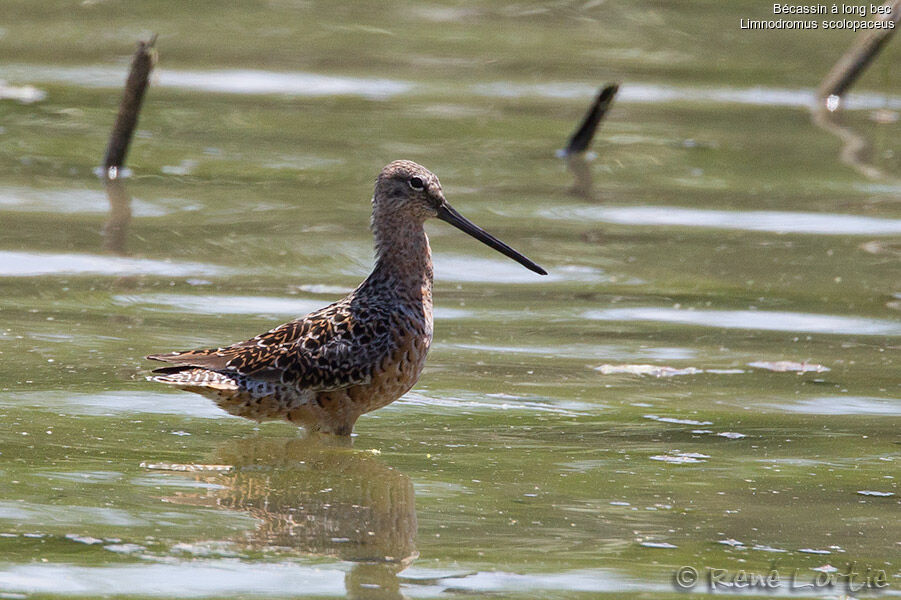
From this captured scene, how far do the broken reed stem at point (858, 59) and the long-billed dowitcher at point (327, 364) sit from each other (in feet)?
24.1

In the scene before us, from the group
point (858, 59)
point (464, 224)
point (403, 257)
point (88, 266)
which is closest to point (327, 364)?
point (403, 257)

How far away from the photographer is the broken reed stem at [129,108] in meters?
10.4

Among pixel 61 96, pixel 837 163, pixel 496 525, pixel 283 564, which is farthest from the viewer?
pixel 61 96

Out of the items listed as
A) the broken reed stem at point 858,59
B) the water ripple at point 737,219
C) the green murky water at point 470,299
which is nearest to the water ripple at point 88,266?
the green murky water at point 470,299

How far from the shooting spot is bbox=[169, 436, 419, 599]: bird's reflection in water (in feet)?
16.1

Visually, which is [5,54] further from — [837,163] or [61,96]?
[837,163]

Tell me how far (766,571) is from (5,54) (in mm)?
11181

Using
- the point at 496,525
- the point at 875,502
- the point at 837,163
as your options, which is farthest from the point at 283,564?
the point at 837,163

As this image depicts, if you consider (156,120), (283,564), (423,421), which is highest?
(156,120)

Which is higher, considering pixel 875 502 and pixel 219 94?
pixel 219 94

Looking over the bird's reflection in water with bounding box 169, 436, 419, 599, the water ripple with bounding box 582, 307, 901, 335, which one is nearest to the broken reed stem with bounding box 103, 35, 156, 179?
the water ripple with bounding box 582, 307, 901, 335

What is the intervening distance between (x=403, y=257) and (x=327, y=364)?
728 mm

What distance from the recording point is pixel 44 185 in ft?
34.0

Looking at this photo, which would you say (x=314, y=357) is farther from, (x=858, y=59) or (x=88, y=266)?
(x=858, y=59)
